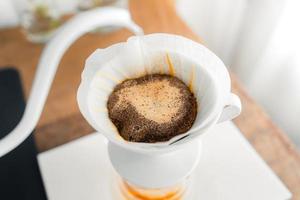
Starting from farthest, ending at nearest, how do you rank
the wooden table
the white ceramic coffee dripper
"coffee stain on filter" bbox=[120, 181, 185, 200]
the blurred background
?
the blurred background
the wooden table
"coffee stain on filter" bbox=[120, 181, 185, 200]
the white ceramic coffee dripper

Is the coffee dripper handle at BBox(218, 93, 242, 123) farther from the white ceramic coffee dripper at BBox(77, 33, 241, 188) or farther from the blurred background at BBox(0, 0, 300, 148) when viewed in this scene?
the blurred background at BBox(0, 0, 300, 148)

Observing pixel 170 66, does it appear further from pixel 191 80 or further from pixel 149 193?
pixel 149 193

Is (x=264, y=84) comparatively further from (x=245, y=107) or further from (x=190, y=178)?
(x=190, y=178)

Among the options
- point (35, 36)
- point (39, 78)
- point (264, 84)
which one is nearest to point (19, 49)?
point (35, 36)

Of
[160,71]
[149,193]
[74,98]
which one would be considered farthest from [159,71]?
[74,98]

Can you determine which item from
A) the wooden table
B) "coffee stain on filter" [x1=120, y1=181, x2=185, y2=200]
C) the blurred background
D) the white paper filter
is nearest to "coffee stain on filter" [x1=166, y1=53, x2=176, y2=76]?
the white paper filter

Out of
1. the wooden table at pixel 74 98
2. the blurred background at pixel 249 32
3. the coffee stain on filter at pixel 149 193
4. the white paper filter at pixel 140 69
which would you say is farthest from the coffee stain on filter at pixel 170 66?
the blurred background at pixel 249 32

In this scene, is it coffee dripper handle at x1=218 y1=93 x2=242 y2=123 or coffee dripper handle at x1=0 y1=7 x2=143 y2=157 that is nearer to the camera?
coffee dripper handle at x1=218 y1=93 x2=242 y2=123

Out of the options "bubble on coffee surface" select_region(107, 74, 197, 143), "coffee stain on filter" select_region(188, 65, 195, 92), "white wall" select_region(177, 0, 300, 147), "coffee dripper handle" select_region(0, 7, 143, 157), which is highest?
"coffee stain on filter" select_region(188, 65, 195, 92)
